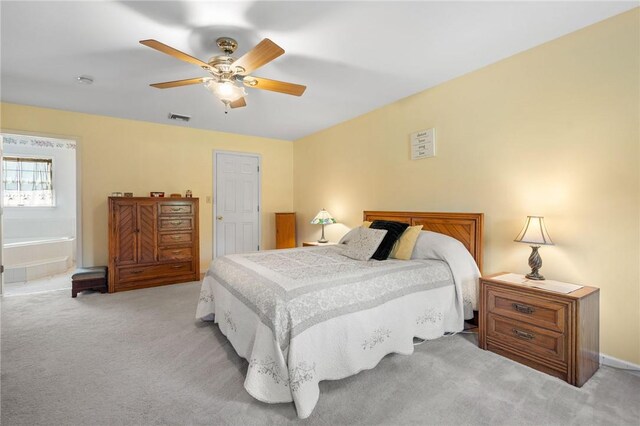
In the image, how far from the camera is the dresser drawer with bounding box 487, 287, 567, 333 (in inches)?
78.9

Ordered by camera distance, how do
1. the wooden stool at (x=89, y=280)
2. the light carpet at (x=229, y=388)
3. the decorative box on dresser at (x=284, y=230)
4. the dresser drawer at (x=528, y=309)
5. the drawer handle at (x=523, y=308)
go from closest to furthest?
the light carpet at (x=229, y=388), the dresser drawer at (x=528, y=309), the drawer handle at (x=523, y=308), the wooden stool at (x=89, y=280), the decorative box on dresser at (x=284, y=230)

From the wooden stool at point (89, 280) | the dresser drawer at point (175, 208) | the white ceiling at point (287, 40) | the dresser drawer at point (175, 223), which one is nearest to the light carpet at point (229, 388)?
the wooden stool at point (89, 280)

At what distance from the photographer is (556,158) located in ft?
7.93

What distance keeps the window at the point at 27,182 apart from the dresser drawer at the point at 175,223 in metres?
3.82

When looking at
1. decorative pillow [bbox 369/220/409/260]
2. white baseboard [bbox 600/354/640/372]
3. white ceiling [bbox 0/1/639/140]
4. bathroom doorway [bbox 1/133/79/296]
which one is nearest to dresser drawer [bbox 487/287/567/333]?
white baseboard [bbox 600/354/640/372]

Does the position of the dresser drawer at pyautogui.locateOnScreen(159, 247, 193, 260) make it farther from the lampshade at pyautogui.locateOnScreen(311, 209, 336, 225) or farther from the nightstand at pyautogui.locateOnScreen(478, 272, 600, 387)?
the nightstand at pyautogui.locateOnScreen(478, 272, 600, 387)

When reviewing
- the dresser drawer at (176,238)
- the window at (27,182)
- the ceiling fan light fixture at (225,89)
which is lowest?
the dresser drawer at (176,238)

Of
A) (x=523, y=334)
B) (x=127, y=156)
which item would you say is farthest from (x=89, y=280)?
(x=523, y=334)

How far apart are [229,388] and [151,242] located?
311cm

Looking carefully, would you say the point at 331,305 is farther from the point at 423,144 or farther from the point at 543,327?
the point at 423,144

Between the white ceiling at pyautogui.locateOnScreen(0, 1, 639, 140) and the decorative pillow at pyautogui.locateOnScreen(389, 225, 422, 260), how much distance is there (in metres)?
1.61

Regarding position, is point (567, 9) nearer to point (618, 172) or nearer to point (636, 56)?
point (636, 56)

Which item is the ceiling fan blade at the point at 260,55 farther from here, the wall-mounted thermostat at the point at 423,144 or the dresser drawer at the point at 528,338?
the dresser drawer at the point at 528,338

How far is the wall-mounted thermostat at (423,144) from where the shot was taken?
11.0 ft
